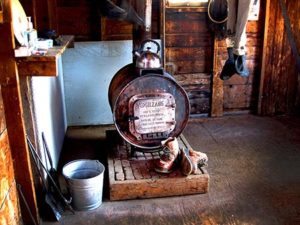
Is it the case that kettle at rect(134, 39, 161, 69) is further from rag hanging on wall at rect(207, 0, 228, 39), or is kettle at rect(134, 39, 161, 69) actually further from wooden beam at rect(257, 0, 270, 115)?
wooden beam at rect(257, 0, 270, 115)

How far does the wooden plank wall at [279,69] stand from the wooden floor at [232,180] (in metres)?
0.30

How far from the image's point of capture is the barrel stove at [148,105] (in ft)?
8.54

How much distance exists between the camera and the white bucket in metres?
2.25

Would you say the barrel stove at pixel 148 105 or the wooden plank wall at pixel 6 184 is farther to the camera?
the barrel stove at pixel 148 105

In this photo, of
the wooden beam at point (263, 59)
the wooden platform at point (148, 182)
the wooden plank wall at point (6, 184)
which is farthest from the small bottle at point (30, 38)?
the wooden beam at point (263, 59)

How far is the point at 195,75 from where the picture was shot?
396 centimetres

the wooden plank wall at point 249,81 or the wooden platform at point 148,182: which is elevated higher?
the wooden plank wall at point 249,81

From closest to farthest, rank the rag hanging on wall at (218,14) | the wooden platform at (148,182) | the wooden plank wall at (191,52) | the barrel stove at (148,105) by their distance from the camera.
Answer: the wooden platform at (148,182)
the barrel stove at (148,105)
the rag hanging on wall at (218,14)
the wooden plank wall at (191,52)

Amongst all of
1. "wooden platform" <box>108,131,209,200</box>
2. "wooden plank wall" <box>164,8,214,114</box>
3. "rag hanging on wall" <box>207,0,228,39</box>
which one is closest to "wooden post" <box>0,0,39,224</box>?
"wooden platform" <box>108,131,209,200</box>

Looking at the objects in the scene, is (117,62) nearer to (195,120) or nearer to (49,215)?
(195,120)

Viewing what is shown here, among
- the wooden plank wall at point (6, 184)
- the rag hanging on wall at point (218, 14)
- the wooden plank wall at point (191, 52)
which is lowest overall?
the wooden plank wall at point (6, 184)

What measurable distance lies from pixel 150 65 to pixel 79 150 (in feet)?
3.88

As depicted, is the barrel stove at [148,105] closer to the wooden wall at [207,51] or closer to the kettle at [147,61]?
the kettle at [147,61]

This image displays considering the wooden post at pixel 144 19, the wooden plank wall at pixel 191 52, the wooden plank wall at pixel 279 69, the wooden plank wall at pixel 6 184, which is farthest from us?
the wooden plank wall at pixel 279 69
